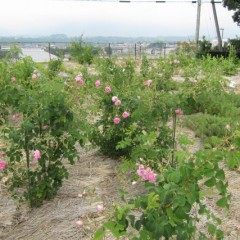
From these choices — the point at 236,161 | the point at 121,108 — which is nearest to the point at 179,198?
the point at 236,161

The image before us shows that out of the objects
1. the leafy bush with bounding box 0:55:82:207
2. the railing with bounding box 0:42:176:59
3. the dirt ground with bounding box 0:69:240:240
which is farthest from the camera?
the railing with bounding box 0:42:176:59

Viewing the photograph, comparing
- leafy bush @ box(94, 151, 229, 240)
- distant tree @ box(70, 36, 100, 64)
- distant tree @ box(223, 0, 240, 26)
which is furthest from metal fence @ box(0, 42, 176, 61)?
leafy bush @ box(94, 151, 229, 240)

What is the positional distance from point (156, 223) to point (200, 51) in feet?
55.8

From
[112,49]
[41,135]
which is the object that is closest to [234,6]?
[112,49]

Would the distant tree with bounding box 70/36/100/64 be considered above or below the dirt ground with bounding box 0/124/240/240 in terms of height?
above

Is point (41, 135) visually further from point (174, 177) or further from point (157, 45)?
point (157, 45)

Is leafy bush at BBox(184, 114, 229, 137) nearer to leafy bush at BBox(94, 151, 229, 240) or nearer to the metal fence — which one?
leafy bush at BBox(94, 151, 229, 240)

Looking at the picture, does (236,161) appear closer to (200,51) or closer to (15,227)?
(15,227)

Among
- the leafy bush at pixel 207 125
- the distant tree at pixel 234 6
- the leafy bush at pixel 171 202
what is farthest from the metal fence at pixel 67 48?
the leafy bush at pixel 171 202

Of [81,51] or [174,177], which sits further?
[81,51]

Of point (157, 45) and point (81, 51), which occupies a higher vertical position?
point (81, 51)

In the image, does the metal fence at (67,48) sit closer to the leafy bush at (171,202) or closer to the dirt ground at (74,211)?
the dirt ground at (74,211)

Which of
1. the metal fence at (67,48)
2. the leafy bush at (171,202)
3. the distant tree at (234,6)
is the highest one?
the distant tree at (234,6)

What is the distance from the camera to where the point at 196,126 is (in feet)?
16.6
